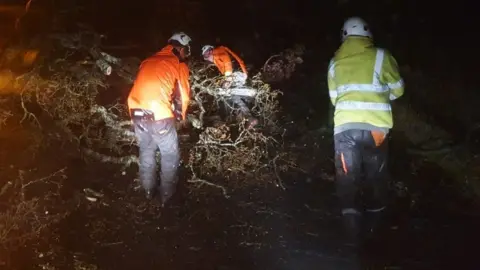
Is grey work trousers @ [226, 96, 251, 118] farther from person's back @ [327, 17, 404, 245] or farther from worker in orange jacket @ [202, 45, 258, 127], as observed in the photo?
person's back @ [327, 17, 404, 245]

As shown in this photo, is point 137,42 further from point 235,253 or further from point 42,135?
point 235,253

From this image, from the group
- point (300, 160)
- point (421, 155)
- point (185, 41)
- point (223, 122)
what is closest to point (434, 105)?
point (421, 155)

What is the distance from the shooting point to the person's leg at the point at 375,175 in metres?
5.63

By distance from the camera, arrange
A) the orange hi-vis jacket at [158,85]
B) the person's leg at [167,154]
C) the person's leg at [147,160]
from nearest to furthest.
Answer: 1. the orange hi-vis jacket at [158,85]
2. the person's leg at [167,154]
3. the person's leg at [147,160]

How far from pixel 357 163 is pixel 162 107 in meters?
2.06

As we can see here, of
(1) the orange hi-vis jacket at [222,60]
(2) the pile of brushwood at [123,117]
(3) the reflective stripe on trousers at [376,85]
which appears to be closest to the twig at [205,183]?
(2) the pile of brushwood at [123,117]

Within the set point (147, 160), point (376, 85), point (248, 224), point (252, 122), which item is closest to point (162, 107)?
point (147, 160)

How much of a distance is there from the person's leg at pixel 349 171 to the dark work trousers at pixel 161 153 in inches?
69.1

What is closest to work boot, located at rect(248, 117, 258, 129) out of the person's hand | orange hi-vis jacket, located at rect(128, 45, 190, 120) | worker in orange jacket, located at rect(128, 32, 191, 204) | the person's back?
the person's hand

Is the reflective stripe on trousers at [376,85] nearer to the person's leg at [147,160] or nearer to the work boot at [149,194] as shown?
the person's leg at [147,160]

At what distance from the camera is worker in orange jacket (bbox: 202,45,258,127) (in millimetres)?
7016

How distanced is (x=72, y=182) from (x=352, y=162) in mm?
3564

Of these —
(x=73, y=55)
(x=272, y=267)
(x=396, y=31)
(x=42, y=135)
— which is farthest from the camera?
(x=396, y=31)

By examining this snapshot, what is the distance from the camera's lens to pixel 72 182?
7.21m
